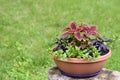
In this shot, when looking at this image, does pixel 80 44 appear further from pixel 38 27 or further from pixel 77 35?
pixel 38 27

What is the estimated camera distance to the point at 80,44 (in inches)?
82.7

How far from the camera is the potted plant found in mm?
2035

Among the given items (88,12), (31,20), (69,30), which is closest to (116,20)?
(88,12)

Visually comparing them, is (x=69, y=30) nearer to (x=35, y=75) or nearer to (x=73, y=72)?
(x=73, y=72)

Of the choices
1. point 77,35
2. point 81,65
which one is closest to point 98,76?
point 81,65

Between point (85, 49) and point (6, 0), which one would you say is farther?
point (6, 0)

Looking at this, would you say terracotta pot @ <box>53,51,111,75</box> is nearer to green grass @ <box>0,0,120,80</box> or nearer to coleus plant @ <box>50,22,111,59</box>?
coleus plant @ <box>50,22,111,59</box>

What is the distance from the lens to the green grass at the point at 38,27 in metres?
3.69

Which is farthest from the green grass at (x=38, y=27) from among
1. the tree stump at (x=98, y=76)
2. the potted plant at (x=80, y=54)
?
the potted plant at (x=80, y=54)

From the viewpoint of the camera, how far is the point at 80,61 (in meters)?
2.03

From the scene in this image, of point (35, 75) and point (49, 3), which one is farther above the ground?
point (49, 3)

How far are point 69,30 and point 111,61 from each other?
1817mm

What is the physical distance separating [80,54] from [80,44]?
0.30ft

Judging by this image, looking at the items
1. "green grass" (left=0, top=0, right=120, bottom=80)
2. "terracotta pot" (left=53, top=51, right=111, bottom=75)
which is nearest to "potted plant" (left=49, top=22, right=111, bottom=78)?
"terracotta pot" (left=53, top=51, right=111, bottom=75)
